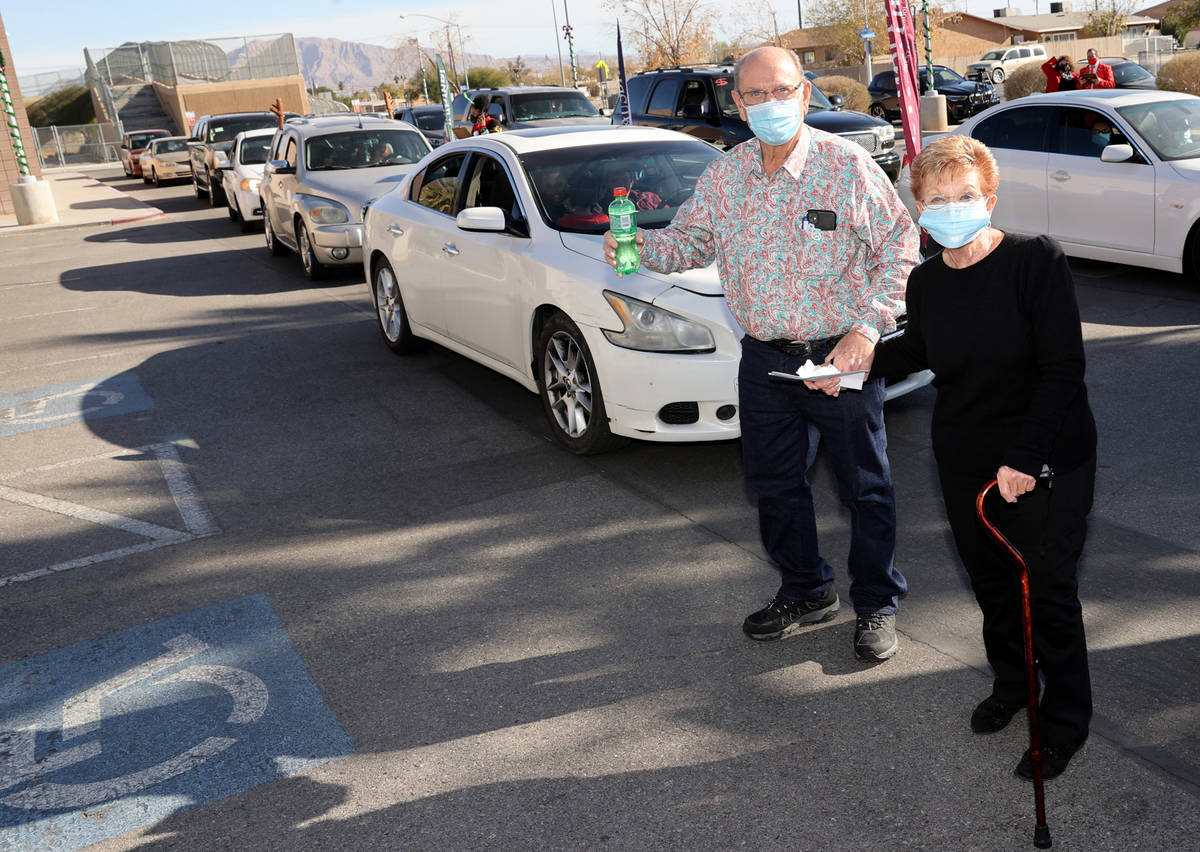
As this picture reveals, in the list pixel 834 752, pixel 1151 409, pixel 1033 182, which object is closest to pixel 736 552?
pixel 834 752

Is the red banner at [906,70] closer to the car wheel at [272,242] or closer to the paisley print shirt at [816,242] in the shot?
the paisley print shirt at [816,242]

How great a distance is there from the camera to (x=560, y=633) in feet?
14.7

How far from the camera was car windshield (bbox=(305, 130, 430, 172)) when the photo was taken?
14.0 metres

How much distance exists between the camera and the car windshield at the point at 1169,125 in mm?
9297

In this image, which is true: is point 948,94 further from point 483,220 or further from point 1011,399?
point 1011,399

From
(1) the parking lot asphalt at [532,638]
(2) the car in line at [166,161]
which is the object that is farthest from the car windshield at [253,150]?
(2) the car in line at [166,161]

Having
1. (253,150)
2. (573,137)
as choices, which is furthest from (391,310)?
(253,150)

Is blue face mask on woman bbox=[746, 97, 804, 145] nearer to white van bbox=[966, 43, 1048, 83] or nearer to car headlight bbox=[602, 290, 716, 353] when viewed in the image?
car headlight bbox=[602, 290, 716, 353]

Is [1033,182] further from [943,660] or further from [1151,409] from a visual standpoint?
[943,660]

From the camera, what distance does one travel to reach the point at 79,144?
193 ft

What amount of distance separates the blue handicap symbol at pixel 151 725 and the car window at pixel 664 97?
46.5 ft

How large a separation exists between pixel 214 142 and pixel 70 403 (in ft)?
60.2

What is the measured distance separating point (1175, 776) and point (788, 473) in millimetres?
1523

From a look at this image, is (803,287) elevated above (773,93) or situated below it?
below
